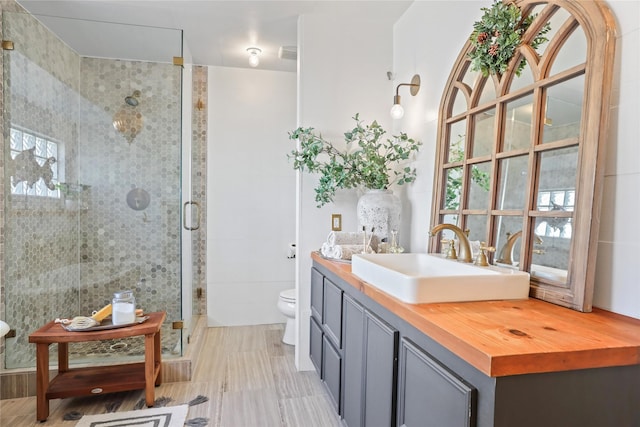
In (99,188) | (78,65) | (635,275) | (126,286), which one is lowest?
(126,286)

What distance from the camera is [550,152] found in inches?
50.0

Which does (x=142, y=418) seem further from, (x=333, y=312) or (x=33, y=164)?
(x=33, y=164)

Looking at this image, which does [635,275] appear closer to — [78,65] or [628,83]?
[628,83]

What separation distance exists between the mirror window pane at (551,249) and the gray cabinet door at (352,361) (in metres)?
0.66

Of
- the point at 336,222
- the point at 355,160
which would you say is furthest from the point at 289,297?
the point at 355,160

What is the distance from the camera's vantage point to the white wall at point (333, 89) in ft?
8.18

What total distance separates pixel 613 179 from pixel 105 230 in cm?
323

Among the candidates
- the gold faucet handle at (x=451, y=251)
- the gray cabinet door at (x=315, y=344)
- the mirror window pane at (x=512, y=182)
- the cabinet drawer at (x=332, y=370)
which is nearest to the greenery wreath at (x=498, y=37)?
the mirror window pane at (x=512, y=182)

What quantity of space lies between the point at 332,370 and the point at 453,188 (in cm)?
111

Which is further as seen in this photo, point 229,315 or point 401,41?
point 229,315

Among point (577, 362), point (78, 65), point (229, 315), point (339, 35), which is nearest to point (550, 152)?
point (577, 362)

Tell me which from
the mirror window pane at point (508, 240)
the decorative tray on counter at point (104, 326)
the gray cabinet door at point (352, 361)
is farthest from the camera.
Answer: the decorative tray on counter at point (104, 326)

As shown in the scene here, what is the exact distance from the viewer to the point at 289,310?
2916 millimetres

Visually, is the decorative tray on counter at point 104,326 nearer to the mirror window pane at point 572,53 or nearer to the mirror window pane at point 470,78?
the mirror window pane at point 470,78
